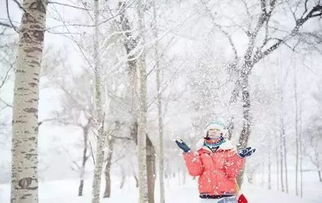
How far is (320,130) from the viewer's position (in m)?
39.2

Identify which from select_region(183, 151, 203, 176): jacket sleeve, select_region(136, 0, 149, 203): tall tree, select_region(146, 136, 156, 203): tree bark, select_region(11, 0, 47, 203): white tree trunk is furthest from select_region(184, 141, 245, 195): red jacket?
select_region(146, 136, 156, 203): tree bark

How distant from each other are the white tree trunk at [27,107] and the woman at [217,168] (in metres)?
1.92

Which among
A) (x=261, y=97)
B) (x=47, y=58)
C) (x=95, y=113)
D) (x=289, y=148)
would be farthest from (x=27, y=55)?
(x=289, y=148)

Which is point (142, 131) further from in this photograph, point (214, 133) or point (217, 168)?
point (217, 168)

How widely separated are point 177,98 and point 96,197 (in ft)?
47.1

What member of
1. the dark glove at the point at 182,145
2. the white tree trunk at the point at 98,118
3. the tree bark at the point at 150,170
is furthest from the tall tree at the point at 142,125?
the dark glove at the point at 182,145

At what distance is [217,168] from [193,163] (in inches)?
13.0

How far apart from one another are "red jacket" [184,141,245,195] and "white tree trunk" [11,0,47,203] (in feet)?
6.74

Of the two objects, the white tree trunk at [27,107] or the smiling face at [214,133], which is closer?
the white tree trunk at [27,107]

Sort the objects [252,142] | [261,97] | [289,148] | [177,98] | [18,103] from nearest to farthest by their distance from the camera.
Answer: [18,103] → [261,97] → [177,98] → [252,142] → [289,148]

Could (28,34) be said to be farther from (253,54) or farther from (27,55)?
(253,54)

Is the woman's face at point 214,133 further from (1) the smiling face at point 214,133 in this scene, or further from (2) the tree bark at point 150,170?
(2) the tree bark at point 150,170

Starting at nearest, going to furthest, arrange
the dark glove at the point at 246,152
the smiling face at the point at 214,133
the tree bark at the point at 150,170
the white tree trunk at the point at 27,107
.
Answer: the white tree trunk at the point at 27,107 < the dark glove at the point at 246,152 < the smiling face at the point at 214,133 < the tree bark at the point at 150,170

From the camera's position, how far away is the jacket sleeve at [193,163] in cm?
519
